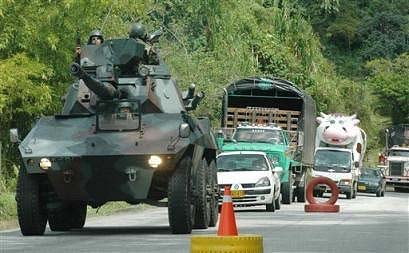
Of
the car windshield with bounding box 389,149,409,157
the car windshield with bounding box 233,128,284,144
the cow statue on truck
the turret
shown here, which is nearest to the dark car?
the cow statue on truck

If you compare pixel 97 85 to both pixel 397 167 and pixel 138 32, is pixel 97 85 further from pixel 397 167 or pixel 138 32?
pixel 397 167

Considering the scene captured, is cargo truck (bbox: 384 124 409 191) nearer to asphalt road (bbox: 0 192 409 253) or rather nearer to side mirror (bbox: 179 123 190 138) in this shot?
asphalt road (bbox: 0 192 409 253)

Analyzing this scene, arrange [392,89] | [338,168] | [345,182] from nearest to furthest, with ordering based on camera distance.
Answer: [345,182]
[338,168]
[392,89]

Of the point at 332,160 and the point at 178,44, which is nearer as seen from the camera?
the point at 178,44

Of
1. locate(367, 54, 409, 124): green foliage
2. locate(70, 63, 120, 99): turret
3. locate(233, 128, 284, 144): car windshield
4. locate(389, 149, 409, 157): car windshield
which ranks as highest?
locate(367, 54, 409, 124): green foliage

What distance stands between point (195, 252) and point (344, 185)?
1486 inches

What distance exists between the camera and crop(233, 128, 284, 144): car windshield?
38.5 metres

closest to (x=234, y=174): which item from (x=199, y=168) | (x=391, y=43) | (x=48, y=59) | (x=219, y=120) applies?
(x=48, y=59)

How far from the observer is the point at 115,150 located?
20.5m

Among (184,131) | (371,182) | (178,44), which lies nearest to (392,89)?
(371,182)

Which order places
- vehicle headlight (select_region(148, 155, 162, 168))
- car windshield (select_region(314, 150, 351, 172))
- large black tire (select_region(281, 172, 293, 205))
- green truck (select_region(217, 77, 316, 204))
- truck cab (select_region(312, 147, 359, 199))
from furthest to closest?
car windshield (select_region(314, 150, 351, 172))
truck cab (select_region(312, 147, 359, 199))
green truck (select_region(217, 77, 316, 204))
large black tire (select_region(281, 172, 293, 205))
vehicle headlight (select_region(148, 155, 162, 168))

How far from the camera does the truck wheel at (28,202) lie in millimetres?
20703

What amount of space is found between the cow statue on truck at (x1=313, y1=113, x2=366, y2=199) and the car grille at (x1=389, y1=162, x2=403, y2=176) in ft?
26.7

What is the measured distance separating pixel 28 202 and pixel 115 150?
160cm
